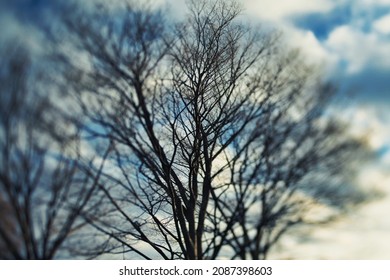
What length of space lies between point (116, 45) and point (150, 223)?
175 cm

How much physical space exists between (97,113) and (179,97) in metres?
0.77

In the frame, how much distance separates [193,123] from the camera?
15.5 ft

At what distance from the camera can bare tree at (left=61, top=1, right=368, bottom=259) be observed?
4637 millimetres

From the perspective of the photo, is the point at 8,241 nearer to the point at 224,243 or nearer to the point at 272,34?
the point at 224,243

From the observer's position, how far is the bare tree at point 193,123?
15.2 ft

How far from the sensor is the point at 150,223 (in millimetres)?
4617

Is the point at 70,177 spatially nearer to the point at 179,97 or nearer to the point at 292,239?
the point at 179,97

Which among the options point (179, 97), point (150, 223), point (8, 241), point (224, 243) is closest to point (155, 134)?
point (179, 97)

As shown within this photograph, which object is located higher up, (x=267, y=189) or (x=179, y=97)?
(x=179, y=97)

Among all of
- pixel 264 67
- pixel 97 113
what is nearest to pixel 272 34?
pixel 264 67

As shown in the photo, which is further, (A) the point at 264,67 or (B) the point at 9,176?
(A) the point at 264,67
